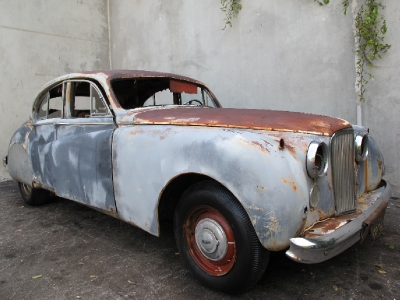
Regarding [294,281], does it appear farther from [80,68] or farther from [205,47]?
[80,68]

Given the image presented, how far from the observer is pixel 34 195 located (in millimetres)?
4242

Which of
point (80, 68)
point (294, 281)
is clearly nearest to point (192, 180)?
point (294, 281)

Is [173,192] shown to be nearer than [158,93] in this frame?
Yes

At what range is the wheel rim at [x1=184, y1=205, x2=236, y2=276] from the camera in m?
1.99

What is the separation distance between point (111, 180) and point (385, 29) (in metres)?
3.79

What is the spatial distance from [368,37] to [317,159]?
9.67 ft

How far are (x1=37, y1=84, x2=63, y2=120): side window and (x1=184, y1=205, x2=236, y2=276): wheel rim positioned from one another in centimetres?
216

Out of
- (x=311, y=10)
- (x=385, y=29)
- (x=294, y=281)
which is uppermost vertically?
(x=311, y=10)

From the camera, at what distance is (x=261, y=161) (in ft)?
5.86

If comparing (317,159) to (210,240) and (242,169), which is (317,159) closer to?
(242,169)

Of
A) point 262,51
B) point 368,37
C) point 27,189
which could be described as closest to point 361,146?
point 368,37

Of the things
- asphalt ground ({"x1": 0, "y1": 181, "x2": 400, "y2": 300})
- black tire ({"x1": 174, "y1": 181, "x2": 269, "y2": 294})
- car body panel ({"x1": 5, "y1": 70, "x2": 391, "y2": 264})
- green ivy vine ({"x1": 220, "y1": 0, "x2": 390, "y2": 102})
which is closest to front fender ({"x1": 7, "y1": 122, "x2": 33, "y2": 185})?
car body panel ({"x1": 5, "y1": 70, "x2": 391, "y2": 264})

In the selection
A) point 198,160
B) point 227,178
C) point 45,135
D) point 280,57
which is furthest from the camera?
point 280,57

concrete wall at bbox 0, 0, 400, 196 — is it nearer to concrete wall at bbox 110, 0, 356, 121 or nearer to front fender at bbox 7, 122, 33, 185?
concrete wall at bbox 110, 0, 356, 121
